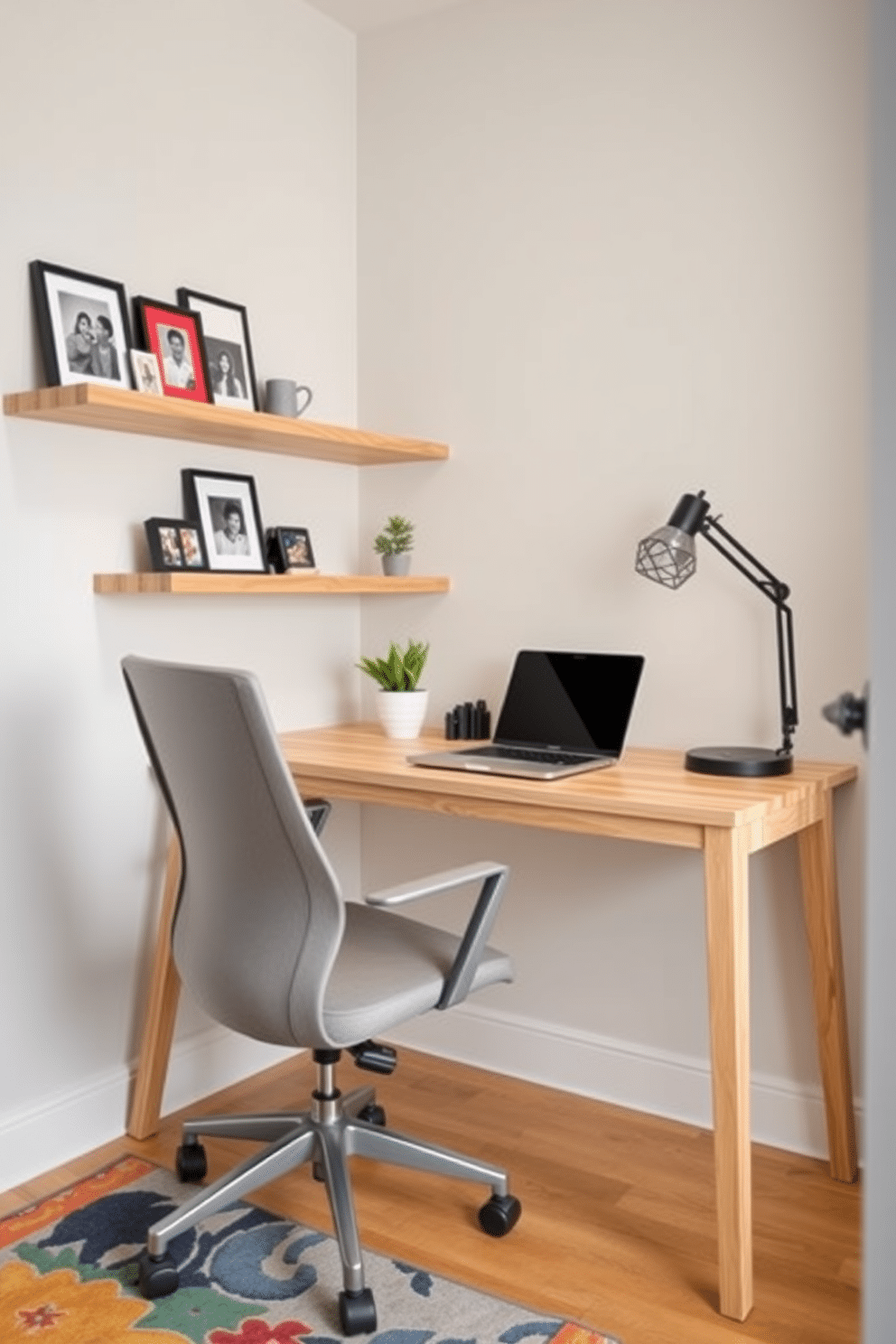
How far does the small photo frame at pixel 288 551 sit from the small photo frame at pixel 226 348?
288 mm

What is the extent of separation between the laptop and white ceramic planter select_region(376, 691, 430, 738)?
0.22 meters

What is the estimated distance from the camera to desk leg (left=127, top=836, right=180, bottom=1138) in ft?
8.17

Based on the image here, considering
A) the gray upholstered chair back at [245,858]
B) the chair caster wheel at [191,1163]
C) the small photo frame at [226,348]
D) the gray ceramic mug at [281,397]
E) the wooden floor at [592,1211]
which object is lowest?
the wooden floor at [592,1211]

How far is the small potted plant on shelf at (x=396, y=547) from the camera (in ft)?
9.64

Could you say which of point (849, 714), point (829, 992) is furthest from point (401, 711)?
point (849, 714)

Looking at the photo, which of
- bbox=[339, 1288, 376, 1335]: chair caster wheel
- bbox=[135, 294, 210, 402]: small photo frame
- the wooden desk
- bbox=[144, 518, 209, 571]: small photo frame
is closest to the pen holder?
the wooden desk

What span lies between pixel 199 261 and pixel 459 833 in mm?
1447

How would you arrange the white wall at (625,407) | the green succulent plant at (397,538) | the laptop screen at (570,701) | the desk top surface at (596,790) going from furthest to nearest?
1. the green succulent plant at (397,538)
2. the laptop screen at (570,701)
3. the white wall at (625,407)
4. the desk top surface at (596,790)

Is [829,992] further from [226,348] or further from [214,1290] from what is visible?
[226,348]

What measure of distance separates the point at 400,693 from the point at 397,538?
410mm

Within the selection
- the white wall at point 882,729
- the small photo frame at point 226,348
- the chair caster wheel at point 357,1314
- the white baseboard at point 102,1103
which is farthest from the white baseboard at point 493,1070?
the white wall at point 882,729

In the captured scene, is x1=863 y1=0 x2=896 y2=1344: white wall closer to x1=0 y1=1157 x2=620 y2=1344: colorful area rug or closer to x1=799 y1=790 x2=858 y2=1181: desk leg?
x1=0 y1=1157 x2=620 y2=1344: colorful area rug

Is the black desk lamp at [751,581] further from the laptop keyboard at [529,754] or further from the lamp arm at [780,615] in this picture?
the laptop keyboard at [529,754]

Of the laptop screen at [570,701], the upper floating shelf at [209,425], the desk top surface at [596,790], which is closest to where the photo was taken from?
the desk top surface at [596,790]
